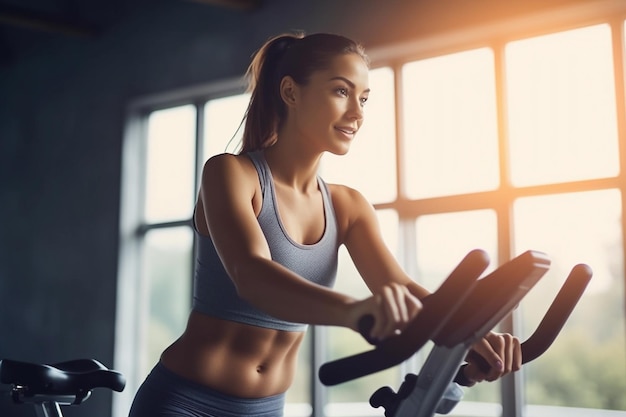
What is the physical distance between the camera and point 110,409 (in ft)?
14.5

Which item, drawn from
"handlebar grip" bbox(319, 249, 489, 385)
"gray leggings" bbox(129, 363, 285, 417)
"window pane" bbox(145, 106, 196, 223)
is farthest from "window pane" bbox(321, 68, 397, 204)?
"handlebar grip" bbox(319, 249, 489, 385)

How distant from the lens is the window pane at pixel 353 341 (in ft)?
12.0

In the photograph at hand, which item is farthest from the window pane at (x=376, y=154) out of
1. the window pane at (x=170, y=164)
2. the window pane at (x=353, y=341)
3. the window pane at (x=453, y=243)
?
the window pane at (x=170, y=164)

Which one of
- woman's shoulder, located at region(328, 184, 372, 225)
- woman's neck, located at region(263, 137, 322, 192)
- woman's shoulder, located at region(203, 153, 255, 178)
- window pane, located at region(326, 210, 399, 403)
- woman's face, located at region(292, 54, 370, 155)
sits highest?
woman's face, located at region(292, 54, 370, 155)

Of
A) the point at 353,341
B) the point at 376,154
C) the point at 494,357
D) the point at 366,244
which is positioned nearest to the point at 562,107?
the point at 376,154

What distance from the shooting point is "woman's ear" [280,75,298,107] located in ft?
4.66

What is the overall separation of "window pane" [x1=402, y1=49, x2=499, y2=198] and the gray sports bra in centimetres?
215

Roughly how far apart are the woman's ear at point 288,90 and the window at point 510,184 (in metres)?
2.02

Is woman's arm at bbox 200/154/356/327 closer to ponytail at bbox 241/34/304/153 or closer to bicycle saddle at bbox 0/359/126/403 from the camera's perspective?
ponytail at bbox 241/34/304/153

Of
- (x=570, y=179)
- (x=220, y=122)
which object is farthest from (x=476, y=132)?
(x=220, y=122)

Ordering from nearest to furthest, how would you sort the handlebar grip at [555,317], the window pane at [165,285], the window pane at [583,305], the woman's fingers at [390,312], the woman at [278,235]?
the woman's fingers at [390,312] < the handlebar grip at [555,317] < the woman at [278,235] < the window pane at [583,305] < the window pane at [165,285]

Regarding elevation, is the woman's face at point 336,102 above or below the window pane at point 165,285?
above

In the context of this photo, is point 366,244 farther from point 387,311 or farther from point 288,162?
point 387,311

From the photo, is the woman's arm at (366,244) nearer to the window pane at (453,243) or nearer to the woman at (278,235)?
the woman at (278,235)
